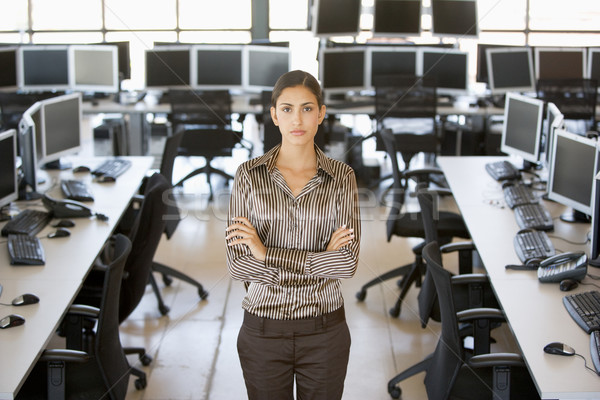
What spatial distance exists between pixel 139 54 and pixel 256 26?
5.02ft

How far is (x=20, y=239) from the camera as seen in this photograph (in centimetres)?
357

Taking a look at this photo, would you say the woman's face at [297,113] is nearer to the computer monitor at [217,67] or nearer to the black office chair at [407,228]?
the black office chair at [407,228]

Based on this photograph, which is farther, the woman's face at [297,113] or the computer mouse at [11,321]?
the computer mouse at [11,321]

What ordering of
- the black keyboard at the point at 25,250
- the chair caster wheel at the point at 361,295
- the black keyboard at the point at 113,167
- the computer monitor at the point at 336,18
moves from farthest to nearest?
the computer monitor at the point at 336,18, the black keyboard at the point at 113,167, the chair caster wheel at the point at 361,295, the black keyboard at the point at 25,250

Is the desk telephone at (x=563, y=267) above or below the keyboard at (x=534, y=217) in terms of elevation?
below

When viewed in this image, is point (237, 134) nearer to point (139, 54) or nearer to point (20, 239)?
point (139, 54)

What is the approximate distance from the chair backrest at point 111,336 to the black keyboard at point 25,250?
68cm

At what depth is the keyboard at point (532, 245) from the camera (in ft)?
11.2

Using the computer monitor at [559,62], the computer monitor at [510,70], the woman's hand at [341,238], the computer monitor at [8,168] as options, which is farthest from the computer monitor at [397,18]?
the woman's hand at [341,238]

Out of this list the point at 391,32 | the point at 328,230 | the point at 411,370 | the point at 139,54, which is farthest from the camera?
the point at 139,54

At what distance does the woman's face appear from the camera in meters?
2.14

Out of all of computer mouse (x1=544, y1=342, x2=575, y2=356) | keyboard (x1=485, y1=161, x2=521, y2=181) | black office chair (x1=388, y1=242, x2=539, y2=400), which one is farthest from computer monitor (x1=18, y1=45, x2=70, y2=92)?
computer mouse (x1=544, y1=342, x2=575, y2=356)

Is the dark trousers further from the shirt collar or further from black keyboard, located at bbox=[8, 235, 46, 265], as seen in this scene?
black keyboard, located at bbox=[8, 235, 46, 265]

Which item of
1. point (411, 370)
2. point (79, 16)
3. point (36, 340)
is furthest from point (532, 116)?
point (79, 16)
